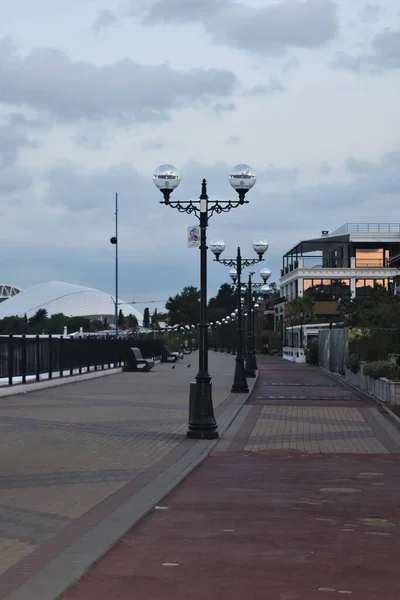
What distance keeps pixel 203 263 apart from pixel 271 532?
8798mm

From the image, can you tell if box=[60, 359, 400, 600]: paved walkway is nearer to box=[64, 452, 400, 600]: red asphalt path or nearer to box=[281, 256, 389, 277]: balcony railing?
box=[64, 452, 400, 600]: red asphalt path

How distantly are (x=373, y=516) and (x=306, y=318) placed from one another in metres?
92.0

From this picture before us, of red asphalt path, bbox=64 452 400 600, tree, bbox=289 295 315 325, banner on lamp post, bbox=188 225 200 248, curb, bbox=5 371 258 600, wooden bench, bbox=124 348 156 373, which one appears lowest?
red asphalt path, bbox=64 452 400 600

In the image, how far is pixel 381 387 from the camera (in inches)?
998

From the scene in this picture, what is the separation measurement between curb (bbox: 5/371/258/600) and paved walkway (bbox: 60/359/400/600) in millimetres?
86

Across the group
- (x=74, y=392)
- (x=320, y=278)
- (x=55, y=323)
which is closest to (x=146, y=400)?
(x=74, y=392)

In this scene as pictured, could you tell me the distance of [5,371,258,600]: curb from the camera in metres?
6.24

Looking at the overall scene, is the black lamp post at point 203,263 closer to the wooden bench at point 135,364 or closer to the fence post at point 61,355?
Answer: the fence post at point 61,355

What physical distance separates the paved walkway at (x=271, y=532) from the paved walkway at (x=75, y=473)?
A: 0.25 meters

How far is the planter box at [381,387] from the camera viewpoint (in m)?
23.4

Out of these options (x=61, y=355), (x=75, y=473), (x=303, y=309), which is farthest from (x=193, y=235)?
(x=303, y=309)

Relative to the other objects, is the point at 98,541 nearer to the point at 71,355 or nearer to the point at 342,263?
the point at 71,355

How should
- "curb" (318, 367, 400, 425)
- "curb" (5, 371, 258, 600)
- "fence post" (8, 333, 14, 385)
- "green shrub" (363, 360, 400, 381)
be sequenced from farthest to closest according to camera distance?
1. "fence post" (8, 333, 14, 385)
2. "green shrub" (363, 360, 400, 381)
3. "curb" (318, 367, 400, 425)
4. "curb" (5, 371, 258, 600)

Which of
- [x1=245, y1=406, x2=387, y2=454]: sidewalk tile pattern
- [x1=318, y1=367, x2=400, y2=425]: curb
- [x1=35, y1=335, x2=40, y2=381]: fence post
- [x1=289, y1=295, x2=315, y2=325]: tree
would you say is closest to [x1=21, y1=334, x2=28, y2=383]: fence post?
[x1=35, y1=335, x2=40, y2=381]: fence post
